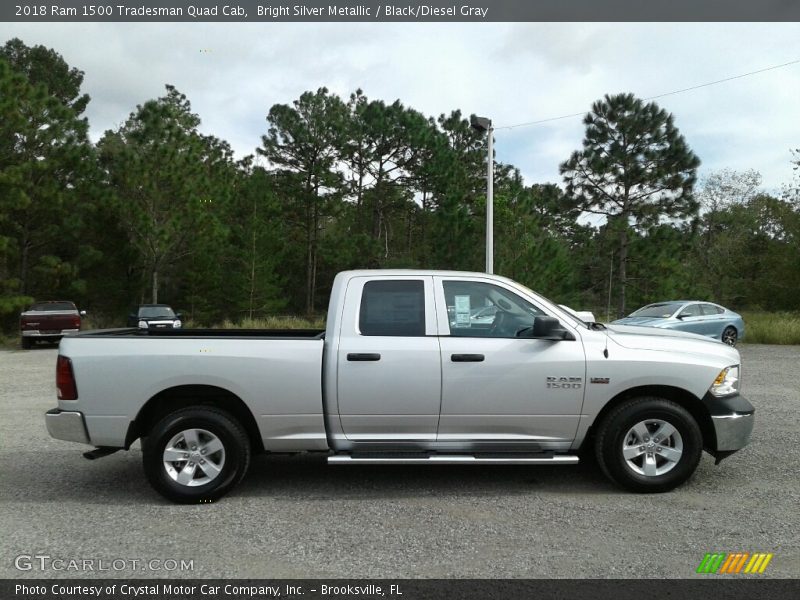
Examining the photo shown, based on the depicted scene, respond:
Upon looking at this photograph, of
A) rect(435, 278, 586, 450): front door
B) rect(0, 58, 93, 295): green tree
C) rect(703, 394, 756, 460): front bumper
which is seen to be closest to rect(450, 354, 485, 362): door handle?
rect(435, 278, 586, 450): front door

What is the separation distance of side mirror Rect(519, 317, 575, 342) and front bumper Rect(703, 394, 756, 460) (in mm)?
1301

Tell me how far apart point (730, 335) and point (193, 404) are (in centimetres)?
1804

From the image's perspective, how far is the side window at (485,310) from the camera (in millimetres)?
5242

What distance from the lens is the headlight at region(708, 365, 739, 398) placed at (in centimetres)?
513

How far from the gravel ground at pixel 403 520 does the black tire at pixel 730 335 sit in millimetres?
13520

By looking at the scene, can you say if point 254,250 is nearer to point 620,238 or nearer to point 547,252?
point 547,252

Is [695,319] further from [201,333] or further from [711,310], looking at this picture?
[201,333]

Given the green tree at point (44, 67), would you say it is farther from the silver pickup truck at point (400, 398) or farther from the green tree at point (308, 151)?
the silver pickup truck at point (400, 398)

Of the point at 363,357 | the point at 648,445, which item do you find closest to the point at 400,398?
the point at 363,357

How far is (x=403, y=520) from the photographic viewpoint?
4.52 metres

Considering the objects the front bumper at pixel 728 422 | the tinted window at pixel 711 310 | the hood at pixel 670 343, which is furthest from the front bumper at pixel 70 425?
the tinted window at pixel 711 310

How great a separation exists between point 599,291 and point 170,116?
893 inches

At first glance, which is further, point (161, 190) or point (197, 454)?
point (161, 190)
